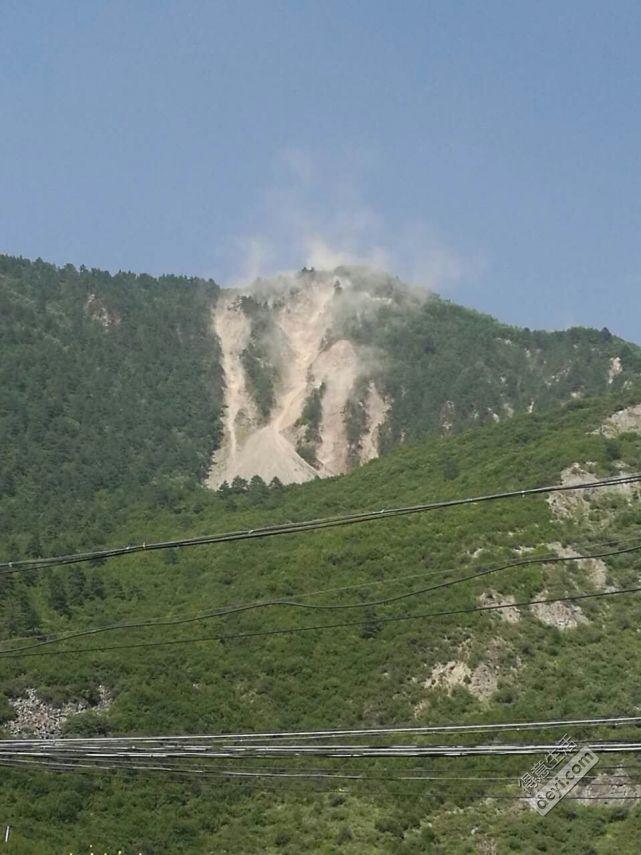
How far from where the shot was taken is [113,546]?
8350 centimetres

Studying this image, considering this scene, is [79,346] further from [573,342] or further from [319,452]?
[573,342]

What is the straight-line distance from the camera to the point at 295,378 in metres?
158

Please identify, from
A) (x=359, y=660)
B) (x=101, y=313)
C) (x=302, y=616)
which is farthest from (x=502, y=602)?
(x=101, y=313)

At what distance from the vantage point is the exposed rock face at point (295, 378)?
447ft

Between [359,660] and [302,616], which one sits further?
[302,616]

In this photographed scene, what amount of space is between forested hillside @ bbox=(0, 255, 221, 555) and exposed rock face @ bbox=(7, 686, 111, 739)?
2492cm

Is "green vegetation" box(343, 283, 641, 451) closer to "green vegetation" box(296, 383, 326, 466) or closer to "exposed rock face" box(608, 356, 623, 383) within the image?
"exposed rock face" box(608, 356, 623, 383)

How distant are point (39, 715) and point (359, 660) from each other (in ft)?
54.2

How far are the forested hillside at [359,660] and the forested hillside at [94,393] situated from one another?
11450 mm

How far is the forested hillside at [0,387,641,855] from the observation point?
47.1 meters

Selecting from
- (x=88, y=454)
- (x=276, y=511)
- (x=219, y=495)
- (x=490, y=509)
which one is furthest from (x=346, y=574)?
(x=88, y=454)

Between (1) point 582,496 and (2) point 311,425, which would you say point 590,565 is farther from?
(2) point 311,425

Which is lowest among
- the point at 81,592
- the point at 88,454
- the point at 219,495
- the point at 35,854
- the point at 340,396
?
the point at 35,854

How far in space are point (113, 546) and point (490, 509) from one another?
2573cm
